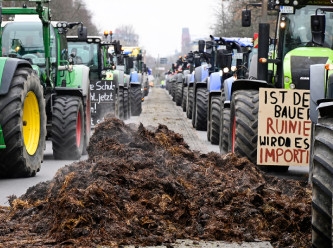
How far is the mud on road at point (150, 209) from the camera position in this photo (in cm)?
717

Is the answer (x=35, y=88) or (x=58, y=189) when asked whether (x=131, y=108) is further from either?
(x=58, y=189)

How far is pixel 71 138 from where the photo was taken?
15.1 m

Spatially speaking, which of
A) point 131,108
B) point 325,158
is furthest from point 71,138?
point 131,108

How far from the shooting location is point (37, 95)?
43.4ft

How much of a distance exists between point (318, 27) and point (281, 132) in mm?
1562

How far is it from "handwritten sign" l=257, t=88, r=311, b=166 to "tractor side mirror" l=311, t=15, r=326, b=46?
0.96 m

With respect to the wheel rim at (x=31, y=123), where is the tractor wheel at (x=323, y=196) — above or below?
above

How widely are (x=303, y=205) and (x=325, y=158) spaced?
2.29 meters

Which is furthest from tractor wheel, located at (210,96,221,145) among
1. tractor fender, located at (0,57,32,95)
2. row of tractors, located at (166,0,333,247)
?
tractor fender, located at (0,57,32,95)

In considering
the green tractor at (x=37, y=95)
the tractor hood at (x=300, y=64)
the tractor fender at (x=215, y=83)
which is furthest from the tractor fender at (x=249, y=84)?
the tractor fender at (x=215, y=83)

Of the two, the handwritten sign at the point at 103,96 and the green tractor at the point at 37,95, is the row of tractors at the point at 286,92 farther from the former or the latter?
the handwritten sign at the point at 103,96

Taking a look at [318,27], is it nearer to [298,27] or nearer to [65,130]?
[298,27]

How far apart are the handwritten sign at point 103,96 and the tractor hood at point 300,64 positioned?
12.1m

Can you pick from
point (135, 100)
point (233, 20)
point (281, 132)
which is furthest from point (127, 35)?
point (281, 132)
